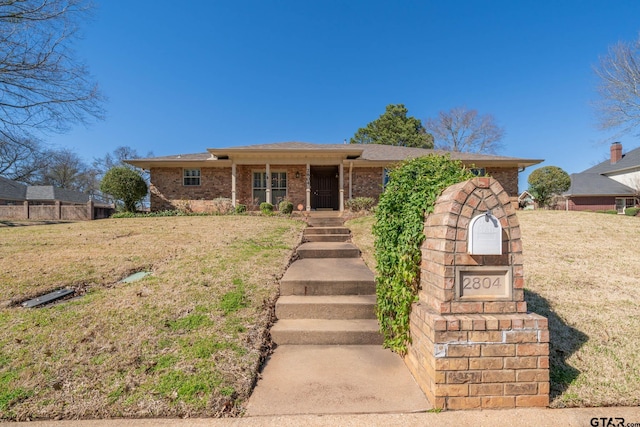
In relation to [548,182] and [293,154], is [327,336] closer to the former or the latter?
[293,154]

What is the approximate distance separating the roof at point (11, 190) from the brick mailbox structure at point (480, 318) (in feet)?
134

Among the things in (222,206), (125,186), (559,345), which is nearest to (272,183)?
(222,206)

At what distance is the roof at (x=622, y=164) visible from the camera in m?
21.7

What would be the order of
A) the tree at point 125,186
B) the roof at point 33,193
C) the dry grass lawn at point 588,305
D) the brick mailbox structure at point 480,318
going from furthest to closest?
1. the roof at point 33,193
2. the tree at point 125,186
3. the dry grass lawn at point 588,305
4. the brick mailbox structure at point 480,318

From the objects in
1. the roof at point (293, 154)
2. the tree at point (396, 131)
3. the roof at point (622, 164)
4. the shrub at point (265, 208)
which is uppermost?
the tree at point (396, 131)

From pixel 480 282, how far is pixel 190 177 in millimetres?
13931

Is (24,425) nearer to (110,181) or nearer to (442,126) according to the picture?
(110,181)

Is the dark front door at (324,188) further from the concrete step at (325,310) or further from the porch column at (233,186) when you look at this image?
the concrete step at (325,310)

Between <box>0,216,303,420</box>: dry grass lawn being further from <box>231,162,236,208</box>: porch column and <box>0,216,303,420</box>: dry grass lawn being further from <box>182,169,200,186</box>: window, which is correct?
<box>182,169,200,186</box>: window

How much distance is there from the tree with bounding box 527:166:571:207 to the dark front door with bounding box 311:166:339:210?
10.9 m

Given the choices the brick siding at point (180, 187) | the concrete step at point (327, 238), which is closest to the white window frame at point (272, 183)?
the brick siding at point (180, 187)

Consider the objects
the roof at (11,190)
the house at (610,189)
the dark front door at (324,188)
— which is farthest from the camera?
the roof at (11,190)

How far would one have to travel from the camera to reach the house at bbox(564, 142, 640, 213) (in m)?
21.0

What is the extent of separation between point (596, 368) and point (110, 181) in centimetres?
1592
